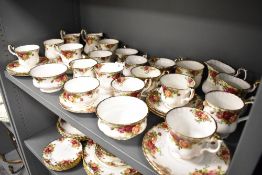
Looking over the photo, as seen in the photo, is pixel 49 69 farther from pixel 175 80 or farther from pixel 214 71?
pixel 214 71

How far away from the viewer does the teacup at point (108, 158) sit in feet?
2.46

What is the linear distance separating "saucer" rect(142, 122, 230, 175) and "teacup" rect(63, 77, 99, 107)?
21cm

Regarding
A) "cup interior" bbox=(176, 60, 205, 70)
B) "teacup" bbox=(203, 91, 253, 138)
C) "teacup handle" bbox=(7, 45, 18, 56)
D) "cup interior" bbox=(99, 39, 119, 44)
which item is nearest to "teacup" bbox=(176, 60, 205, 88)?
"cup interior" bbox=(176, 60, 205, 70)

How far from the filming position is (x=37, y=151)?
39.2 inches

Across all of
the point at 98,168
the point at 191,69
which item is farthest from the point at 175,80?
the point at 98,168

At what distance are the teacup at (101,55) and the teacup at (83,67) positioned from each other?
22mm

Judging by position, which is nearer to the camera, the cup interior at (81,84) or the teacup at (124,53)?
the cup interior at (81,84)

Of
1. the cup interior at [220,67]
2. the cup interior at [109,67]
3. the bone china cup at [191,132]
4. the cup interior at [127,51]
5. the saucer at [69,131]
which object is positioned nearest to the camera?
the bone china cup at [191,132]

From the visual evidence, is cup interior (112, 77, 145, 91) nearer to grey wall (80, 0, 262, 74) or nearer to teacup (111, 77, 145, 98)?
teacup (111, 77, 145, 98)

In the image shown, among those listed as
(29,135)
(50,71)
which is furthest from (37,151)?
(50,71)

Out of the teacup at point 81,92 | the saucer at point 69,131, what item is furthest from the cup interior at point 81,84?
the saucer at point 69,131

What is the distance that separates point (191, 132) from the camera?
56 centimetres

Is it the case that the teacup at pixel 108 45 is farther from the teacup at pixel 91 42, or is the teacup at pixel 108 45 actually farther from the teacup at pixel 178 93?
the teacup at pixel 178 93

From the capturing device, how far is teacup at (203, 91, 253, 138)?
53 cm
